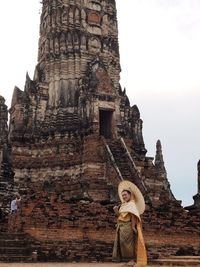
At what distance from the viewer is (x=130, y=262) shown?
21.7 ft

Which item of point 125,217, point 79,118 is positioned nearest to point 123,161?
point 79,118

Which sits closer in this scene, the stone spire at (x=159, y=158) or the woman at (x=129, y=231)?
the woman at (x=129, y=231)

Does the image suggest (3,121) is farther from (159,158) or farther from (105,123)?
(159,158)

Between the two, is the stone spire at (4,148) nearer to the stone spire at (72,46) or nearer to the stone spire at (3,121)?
the stone spire at (3,121)

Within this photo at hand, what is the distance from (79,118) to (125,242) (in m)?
16.0

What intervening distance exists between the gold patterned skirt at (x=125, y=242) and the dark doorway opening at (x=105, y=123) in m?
16.4

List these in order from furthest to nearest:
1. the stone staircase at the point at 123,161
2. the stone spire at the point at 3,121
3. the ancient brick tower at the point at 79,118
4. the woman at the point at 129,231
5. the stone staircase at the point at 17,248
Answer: the stone spire at the point at 3,121
the ancient brick tower at the point at 79,118
the stone staircase at the point at 123,161
the stone staircase at the point at 17,248
the woman at the point at 129,231

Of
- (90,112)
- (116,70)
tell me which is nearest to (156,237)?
(90,112)

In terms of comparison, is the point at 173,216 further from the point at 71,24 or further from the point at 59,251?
the point at 71,24

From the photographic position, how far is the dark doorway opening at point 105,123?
23.1 metres

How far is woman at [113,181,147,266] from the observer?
6.59m

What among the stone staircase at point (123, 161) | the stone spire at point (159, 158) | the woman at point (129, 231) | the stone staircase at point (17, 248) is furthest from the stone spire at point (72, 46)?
the woman at point (129, 231)

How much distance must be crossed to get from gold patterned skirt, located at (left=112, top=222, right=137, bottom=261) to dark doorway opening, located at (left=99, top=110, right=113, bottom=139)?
16367 mm

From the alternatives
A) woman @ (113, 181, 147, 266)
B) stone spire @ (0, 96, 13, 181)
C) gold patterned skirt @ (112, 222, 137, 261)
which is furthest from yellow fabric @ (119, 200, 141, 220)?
stone spire @ (0, 96, 13, 181)
